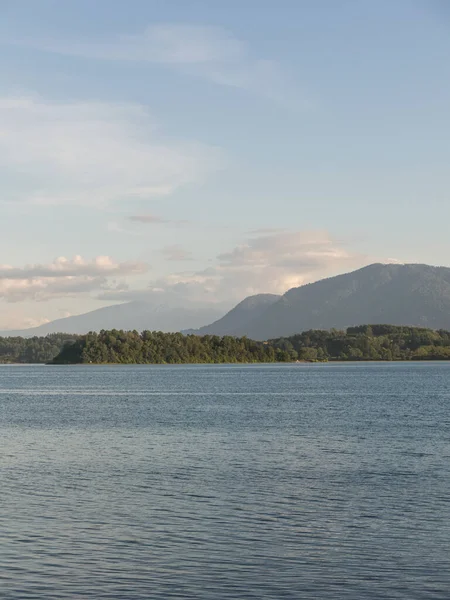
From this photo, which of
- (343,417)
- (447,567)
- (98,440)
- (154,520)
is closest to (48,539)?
(154,520)

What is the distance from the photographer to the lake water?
74.3 feet

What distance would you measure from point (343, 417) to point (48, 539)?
188 ft

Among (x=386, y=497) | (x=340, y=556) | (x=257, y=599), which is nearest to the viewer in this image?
(x=257, y=599)

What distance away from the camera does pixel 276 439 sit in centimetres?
5969

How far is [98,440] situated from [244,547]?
35.4 metres

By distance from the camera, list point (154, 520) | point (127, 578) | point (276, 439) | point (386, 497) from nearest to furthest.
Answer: point (127, 578) < point (154, 520) < point (386, 497) < point (276, 439)

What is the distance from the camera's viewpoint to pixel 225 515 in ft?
103

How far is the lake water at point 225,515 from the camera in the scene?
22641 mm

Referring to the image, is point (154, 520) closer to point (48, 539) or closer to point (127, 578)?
point (48, 539)

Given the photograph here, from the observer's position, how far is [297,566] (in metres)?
24.1

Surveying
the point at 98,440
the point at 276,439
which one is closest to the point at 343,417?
the point at 276,439

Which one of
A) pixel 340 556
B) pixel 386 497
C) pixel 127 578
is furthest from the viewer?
pixel 386 497

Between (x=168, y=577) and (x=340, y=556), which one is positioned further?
(x=340, y=556)

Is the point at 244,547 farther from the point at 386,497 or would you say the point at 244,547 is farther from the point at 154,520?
the point at 386,497
